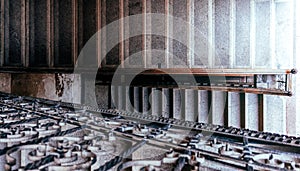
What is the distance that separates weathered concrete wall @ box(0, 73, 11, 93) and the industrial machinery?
2902 mm

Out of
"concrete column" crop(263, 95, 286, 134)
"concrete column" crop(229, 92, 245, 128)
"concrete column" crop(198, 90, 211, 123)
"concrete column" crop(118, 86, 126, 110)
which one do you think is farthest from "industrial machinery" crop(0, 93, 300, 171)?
"concrete column" crop(263, 95, 286, 134)

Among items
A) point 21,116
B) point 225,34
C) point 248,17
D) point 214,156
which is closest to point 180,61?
point 225,34

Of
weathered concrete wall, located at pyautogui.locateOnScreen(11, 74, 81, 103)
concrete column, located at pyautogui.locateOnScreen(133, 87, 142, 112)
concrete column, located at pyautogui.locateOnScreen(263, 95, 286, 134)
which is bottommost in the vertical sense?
concrete column, located at pyautogui.locateOnScreen(263, 95, 286, 134)

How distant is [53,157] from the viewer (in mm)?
645

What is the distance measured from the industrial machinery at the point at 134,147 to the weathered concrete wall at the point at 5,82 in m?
2.90

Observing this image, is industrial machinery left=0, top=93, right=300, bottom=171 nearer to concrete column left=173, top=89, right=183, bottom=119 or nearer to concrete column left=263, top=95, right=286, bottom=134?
concrete column left=173, top=89, right=183, bottom=119

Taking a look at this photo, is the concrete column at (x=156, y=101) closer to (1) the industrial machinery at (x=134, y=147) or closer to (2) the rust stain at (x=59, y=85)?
(2) the rust stain at (x=59, y=85)

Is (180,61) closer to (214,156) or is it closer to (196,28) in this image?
(196,28)

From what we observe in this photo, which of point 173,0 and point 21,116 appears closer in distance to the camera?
point 21,116

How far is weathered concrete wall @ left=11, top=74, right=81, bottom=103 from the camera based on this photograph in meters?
3.81

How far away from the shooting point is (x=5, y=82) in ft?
12.3

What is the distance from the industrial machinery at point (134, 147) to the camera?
24.9 inches

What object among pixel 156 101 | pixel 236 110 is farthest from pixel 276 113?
pixel 156 101

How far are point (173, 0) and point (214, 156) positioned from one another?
3.55 meters
